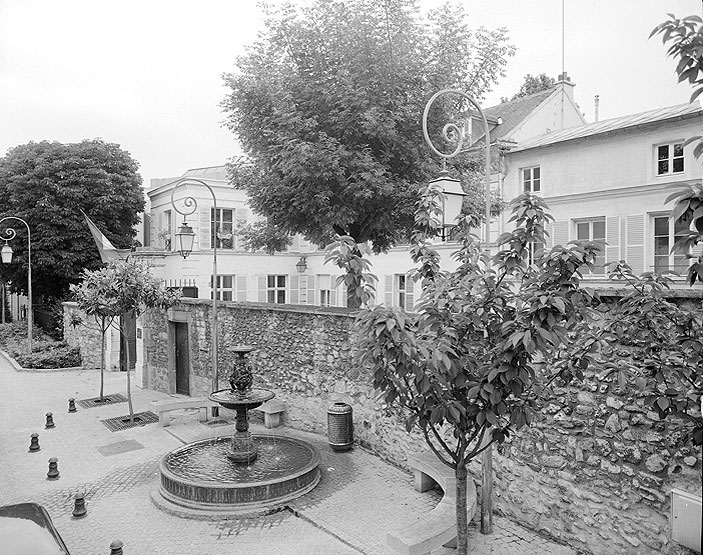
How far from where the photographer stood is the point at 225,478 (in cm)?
780

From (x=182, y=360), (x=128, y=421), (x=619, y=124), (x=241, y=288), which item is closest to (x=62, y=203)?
(x=241, y=288)

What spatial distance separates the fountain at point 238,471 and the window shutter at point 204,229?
15.1 metres

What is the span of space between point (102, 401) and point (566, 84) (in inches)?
878

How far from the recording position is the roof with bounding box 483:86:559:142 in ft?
73.9

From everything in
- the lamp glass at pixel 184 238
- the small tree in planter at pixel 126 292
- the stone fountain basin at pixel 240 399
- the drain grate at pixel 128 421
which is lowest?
the drain grate at pixel 128 421

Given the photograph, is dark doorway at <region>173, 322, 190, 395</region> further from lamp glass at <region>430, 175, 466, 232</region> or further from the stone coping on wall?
lamp glass at <region>430, 175, 466, 232</region>

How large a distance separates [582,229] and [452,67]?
8602 mm

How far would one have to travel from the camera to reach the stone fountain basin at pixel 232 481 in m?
7.36

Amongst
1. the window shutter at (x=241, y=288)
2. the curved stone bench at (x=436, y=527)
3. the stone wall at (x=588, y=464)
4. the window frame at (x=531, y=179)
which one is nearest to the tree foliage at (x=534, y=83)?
the window frame at (x=531, y=179)

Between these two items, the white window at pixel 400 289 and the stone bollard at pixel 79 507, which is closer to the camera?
the stone bollard at pixel 79 507

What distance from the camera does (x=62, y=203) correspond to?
26359 mm

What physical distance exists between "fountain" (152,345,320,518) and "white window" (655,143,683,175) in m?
13.1

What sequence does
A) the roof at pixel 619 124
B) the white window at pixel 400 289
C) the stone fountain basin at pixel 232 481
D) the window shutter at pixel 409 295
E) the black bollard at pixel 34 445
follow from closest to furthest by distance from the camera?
the stone fountain basin at pixel 232 481 → the black bollard at pixel 34 445 → the roof at pixel 619 124 → the window shutter at pixel 409 295 → the white window at pixel 400 289

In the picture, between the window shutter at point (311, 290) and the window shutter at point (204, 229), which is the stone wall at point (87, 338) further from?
the window shutter at point (311, 290)
